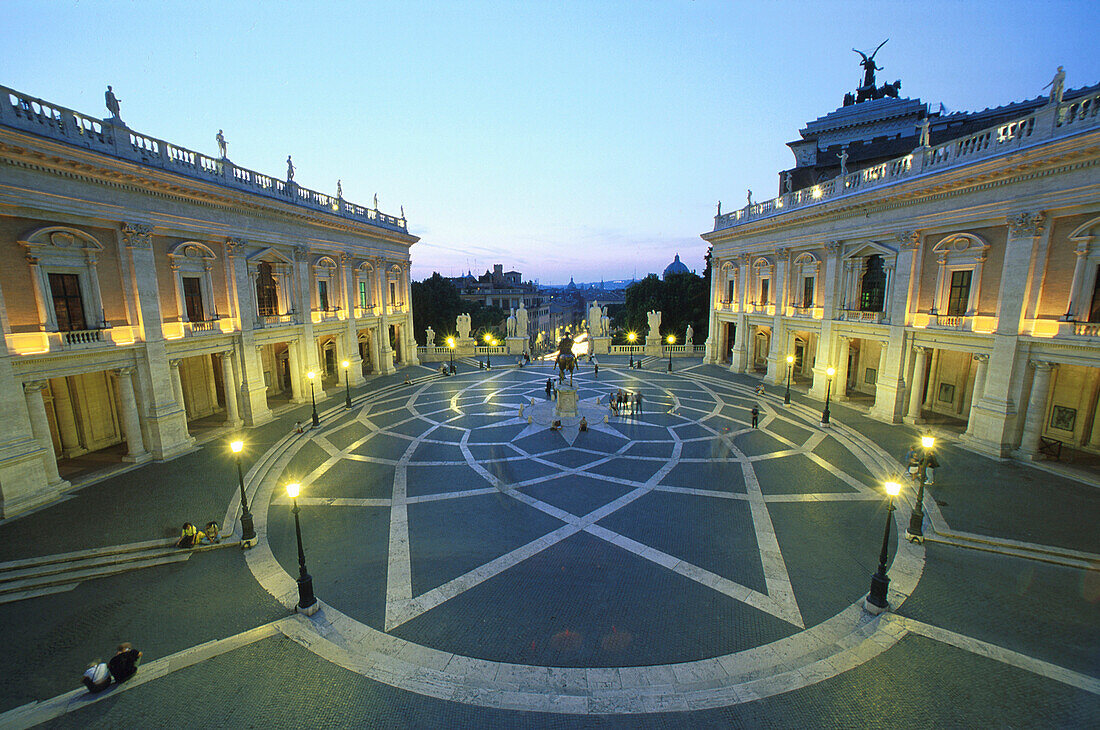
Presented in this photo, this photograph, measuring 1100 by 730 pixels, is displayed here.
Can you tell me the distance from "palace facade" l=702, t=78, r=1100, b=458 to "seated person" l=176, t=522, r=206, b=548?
29213mm

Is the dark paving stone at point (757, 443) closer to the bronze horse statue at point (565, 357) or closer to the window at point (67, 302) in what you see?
the bronze horse statue at point (565, 357)

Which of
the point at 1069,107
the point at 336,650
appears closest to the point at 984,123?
the point at 1069,107

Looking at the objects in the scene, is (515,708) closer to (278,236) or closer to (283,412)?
(283,412)

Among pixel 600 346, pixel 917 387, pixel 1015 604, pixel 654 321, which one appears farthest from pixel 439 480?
pixel 654 321

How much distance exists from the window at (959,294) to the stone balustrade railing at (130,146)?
35693mm

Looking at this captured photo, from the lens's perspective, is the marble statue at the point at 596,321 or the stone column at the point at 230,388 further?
the marble statue at the point at 596,321

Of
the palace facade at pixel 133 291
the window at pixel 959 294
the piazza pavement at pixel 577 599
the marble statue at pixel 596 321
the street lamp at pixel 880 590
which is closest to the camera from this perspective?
the piazza pavement at pixel 577 599

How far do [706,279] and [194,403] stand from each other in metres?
49.2

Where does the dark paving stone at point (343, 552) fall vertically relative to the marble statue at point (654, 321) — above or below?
below

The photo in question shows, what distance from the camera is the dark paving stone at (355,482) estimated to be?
1617 cm

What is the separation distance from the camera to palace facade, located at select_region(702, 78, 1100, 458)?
16422mm

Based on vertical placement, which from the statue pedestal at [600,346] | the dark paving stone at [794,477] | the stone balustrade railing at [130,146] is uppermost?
the stone balustrade railing at [130,146]

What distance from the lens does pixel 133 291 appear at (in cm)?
1814

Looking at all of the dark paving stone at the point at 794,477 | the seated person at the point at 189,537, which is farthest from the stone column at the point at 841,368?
the seated person at the point at 189,537
